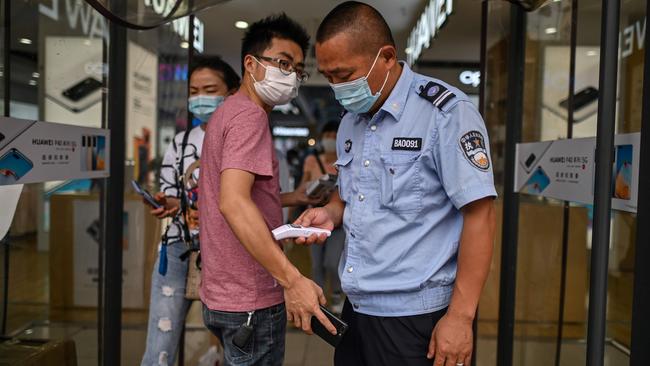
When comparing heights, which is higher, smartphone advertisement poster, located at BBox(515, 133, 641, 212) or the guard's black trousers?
smartphone advertisement poster, located at BBox(515, 133, 641, 212)

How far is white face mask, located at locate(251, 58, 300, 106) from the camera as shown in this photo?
1.86 meters

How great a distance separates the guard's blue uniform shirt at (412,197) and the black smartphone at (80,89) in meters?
2.78

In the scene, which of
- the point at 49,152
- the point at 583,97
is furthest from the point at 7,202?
the point at 583,97

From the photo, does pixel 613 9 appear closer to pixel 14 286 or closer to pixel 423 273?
pixel 423 273

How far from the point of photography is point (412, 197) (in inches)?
57.2

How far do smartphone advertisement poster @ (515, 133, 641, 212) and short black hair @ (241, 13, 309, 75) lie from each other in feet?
3.60

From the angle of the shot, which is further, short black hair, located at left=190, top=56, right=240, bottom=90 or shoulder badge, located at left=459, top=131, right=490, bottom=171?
short black hair, located at left=190, top=56, right=240, bottom=90

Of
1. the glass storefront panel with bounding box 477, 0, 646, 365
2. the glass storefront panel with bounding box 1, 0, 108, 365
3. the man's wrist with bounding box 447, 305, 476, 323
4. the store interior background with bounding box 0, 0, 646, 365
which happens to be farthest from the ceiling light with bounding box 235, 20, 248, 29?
the man's wrist with bounding box 447, 305, 476, 323

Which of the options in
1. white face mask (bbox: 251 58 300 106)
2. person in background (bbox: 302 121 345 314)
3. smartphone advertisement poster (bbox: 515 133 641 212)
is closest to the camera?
smartphone advertisement poster (bbox: 515 133 641 212)

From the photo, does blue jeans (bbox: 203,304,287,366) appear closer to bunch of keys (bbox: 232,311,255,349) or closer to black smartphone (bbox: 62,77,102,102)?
bunch of keys (bbox: 232,311,255,349)

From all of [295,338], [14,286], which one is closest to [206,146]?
[14,286]

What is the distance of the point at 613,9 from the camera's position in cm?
124

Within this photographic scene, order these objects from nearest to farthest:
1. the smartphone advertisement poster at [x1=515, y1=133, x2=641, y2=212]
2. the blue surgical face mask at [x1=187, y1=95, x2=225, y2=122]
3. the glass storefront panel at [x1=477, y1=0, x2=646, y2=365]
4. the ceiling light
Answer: the smartphone advertisement poster at [x1=515, y1=133, x2=641, y2=212] < the blue surgical face mask at [x1=187, y1=95, x2=225, y2=122] < the glass storefront panel at [x1=477, y1=0, x2=646, y2=365] < the ceiling light

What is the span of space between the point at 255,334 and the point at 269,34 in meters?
1.03
